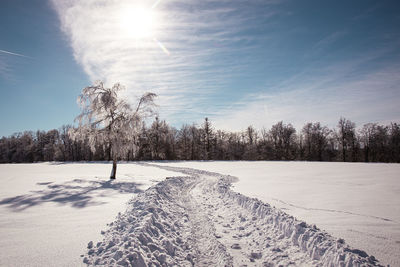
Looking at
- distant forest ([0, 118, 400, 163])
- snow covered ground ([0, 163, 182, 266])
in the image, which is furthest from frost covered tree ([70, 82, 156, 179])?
distant forest ([0, 118, 400, 163])

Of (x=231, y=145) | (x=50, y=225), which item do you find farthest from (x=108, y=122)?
(x=231, y=145)

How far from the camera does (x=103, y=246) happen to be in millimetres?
4152

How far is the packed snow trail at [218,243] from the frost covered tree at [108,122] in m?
10.2

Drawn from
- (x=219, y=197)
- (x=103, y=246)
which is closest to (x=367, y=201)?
(x=219, y=197)

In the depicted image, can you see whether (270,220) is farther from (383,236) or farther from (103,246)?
(103,246)

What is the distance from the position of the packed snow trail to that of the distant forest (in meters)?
34.0

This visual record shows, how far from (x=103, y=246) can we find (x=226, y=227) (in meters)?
3.47

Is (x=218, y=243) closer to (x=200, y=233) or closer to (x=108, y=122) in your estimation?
(x=200, y=233)

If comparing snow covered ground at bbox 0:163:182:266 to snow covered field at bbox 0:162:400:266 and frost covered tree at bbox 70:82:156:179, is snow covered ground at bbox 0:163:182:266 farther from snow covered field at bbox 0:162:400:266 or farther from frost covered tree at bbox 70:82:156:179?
frost covered tree at bbox 70:82:156:179

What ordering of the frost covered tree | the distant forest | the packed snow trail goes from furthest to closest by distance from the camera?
the distant forest, the frost covered tree, the packed snow trail

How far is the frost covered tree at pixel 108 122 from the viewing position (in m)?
15.3

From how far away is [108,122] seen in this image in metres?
15.8

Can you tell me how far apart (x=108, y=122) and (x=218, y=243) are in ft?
47.1

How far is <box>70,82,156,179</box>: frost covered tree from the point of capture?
15.3 meters
